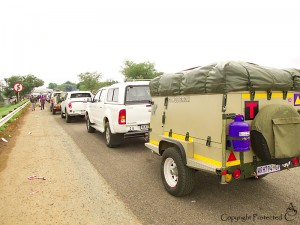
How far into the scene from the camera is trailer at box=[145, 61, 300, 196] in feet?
11.4

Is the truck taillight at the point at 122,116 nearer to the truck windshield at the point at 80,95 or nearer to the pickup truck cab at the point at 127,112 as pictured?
the pickup truck cab at the point at 127,112

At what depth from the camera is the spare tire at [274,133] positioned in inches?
137

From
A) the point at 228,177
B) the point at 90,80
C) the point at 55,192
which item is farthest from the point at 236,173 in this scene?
the point at 90,80

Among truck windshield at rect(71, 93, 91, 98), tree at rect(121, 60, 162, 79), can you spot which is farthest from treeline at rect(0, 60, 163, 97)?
truck windshield at rect(71, 93, 91, 98)

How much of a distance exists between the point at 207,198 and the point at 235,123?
1679 mm

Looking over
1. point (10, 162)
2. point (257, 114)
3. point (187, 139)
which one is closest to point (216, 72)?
point (257, 114)

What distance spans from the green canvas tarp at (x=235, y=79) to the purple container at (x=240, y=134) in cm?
50

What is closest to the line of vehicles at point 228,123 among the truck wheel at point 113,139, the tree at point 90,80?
the truck wheel at point 113,139

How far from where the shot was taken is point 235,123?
3.36m

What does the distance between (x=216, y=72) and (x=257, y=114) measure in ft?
2.91

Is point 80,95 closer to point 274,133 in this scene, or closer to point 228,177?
point 228,177

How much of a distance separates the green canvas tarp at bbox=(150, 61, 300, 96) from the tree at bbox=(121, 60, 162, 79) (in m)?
65.2

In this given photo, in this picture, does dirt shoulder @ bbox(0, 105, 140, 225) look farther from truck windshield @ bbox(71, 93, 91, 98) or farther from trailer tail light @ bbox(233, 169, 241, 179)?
truck windshield @ bbox(71, 93, 91, 98)

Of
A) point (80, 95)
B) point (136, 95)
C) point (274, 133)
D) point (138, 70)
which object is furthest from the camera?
point (138, 70)
